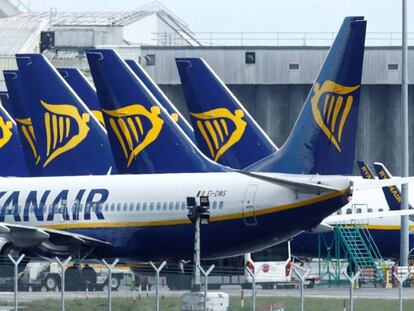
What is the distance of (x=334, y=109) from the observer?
1973 inches

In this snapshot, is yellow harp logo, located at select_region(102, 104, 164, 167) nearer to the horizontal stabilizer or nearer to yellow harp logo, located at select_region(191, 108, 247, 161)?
yellow harp logo, located at select_region(191, 108, 247, 161)

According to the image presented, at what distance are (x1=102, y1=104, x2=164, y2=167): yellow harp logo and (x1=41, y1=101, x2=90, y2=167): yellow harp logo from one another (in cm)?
483

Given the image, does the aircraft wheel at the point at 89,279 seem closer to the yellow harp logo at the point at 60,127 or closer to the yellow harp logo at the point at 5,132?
the yellow harp logo at the point at 60,127

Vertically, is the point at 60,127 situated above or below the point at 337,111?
below

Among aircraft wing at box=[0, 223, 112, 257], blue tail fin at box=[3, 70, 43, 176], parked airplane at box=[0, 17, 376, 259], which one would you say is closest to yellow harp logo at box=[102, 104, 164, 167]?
parked airplane at box=[0, 17, 376, 259]

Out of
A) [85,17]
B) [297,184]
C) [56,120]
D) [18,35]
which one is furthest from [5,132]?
[85,17]

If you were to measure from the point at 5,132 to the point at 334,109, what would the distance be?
82.5ft

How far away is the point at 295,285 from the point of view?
58.3 meters

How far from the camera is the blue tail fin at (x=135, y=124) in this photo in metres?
55.7

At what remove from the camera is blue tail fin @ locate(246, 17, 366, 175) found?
164ft

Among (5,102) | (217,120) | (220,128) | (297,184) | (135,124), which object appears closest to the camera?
(297,184)

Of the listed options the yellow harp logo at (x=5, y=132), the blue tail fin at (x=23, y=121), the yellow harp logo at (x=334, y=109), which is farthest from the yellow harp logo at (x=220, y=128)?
the yellow harp logo at (x=5, y=132)

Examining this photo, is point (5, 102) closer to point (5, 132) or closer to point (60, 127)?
point (5, 132)

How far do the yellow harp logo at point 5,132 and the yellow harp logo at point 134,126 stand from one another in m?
15.3
